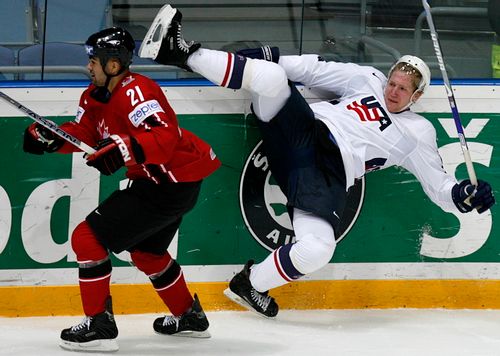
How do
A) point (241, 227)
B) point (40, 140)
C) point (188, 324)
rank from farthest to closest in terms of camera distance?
point (241, 227) < point (188, 324) < point (40, 140)

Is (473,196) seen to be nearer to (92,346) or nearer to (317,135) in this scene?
(317,135)

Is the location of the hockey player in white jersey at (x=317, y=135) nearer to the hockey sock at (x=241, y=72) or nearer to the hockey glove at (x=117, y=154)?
the hockey sock at (x=241, y=72)

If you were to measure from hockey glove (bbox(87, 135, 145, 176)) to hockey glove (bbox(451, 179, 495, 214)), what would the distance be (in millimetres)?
1188

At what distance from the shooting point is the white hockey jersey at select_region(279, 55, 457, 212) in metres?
4.09

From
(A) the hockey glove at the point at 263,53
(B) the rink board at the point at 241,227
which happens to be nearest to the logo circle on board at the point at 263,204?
(B) the rink board at the point at 241,227

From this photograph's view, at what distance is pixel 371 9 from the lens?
172 inches

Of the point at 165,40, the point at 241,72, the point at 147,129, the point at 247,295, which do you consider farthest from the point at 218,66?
the point at 247,295

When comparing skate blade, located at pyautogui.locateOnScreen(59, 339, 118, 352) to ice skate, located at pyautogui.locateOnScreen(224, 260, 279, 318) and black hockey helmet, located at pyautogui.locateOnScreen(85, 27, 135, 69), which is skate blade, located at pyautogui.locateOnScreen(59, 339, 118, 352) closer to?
ice skate, located at pyautogui.locateOnScreen(224, 260, 279, 318)

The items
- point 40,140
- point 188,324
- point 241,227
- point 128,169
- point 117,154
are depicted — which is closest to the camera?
point 117,154

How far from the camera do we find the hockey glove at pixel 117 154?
11.3 ft

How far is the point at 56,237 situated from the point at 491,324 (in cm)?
163

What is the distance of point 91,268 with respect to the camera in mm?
3639

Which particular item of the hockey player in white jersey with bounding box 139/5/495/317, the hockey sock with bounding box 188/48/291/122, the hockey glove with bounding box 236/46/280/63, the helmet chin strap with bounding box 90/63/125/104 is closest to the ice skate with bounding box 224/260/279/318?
the hockey player in white jersey with bounding box 139/5/495/317

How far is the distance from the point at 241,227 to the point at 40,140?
3.00 feet
